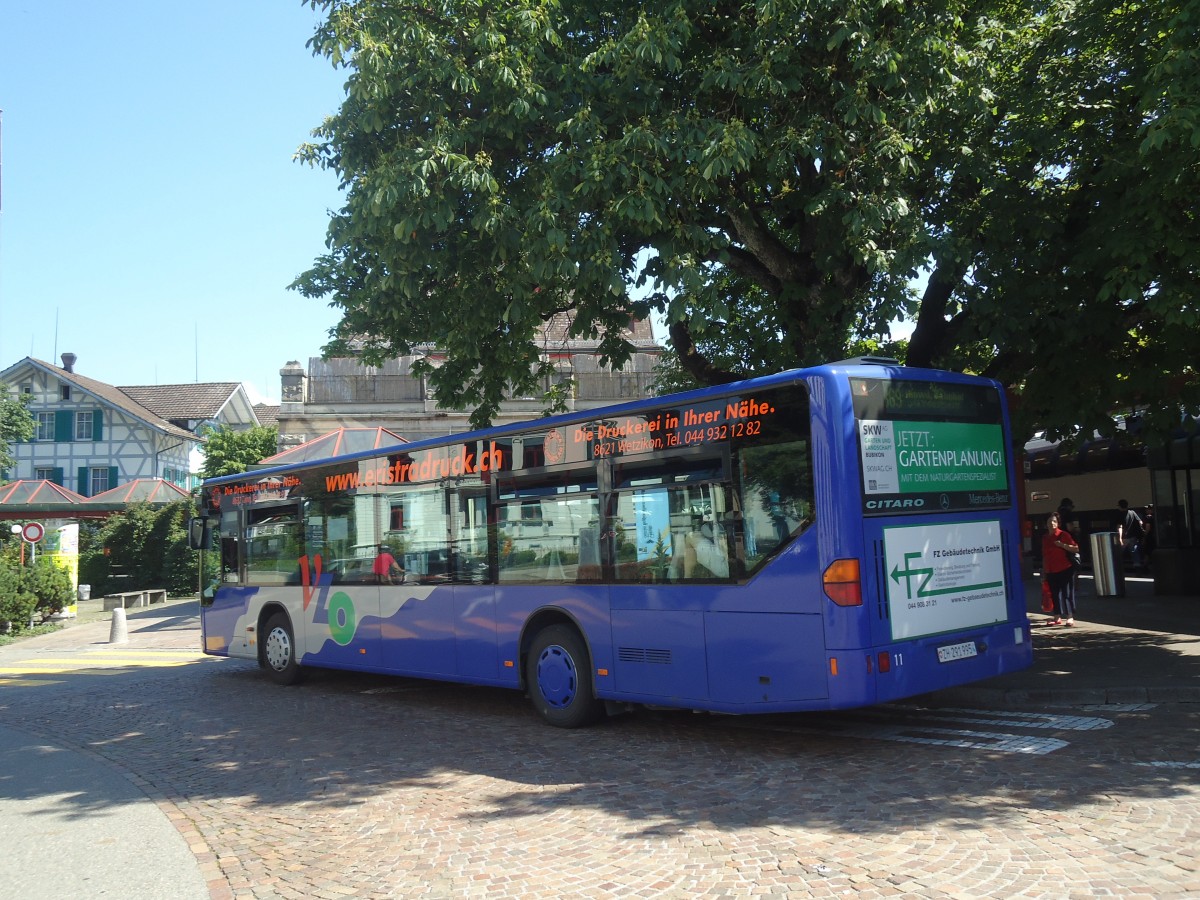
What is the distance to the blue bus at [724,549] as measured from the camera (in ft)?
25.4

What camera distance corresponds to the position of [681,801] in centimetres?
688

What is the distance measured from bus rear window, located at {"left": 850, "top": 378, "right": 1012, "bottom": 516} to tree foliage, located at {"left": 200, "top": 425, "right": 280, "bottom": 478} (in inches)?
1697

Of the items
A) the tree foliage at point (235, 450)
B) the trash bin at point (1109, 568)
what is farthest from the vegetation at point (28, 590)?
the trash bin at point (1109, 568)

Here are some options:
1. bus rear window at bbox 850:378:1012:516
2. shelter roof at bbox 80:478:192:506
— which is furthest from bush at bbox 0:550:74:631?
bus rear window at bbox 850:378:1012:516

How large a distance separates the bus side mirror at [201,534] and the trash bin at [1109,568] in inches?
609

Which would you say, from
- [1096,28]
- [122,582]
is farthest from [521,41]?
[122,582]

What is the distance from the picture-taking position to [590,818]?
6.58 metres

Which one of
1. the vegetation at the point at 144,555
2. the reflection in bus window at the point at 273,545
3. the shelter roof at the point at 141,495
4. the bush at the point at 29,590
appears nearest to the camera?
the reflection in bus window at the point at 273,545

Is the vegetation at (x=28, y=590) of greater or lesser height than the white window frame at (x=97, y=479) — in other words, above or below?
below

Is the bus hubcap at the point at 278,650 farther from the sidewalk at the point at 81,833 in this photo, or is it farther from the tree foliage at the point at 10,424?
the tree foliage at the point at 10,424

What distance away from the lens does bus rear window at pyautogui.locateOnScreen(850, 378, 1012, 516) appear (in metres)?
7.93

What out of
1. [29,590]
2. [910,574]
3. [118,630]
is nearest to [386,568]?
[910,574]

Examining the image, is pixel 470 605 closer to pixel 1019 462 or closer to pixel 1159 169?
pixel 1159 169

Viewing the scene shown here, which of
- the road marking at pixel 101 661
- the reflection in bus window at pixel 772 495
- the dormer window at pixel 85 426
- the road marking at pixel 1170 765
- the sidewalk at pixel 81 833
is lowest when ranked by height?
the sidewalk at pixel 81 833
